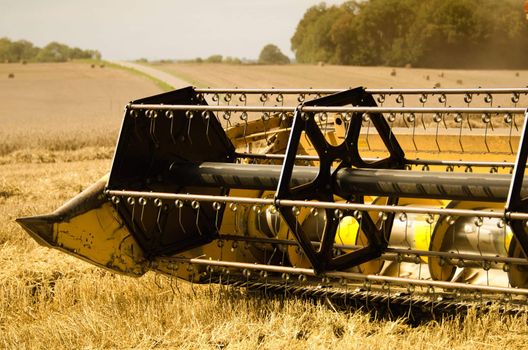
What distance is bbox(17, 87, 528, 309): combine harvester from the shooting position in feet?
14.9

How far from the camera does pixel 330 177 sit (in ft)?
16.1

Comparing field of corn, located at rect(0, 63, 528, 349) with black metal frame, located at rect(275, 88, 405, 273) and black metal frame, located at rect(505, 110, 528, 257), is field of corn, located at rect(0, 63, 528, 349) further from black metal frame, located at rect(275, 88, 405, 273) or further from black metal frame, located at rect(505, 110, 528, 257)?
black metal frame, located at rect(505, 110, 528, 257)

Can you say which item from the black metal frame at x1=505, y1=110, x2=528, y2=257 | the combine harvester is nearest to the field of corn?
the combine harvester

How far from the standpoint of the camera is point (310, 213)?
570 cm

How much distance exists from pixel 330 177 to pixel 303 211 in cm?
72

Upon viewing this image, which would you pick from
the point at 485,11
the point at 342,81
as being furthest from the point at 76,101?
the point at 485,11

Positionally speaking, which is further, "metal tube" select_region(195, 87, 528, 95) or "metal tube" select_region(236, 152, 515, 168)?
"metal tube" select_region(236, 152, 515, 168)

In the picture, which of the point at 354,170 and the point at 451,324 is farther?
the point at 354,170

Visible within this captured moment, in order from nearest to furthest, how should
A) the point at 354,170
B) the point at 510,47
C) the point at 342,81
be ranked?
the point at 354,170, the point at 342,81, the point at 510,47

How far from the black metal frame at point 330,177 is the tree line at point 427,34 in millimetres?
36355

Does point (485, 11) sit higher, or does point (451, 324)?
point (485, 11)

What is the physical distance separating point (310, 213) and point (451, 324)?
144 centimetres

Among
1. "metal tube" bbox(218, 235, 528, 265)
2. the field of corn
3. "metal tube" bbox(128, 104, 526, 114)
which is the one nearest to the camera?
"metal tube" bbox(128, 104, 526, 114)

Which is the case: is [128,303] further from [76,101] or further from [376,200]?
[76,101]
